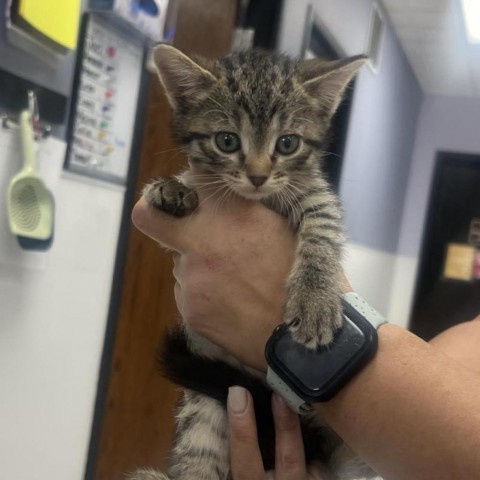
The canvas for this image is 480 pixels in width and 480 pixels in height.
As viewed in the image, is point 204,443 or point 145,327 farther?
point 145,327

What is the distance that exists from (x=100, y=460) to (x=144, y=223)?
88 centimetres

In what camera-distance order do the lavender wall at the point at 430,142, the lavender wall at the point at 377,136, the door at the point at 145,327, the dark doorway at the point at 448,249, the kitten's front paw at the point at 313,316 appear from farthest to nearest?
the lavender wall at the point at 377,136 < the lavender wall at the point at 430,142 < the dark doorway at the point at 448,249 < the door at the point at 145,327 < the kitten's front paw at the point at 313,316

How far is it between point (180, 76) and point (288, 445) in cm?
60

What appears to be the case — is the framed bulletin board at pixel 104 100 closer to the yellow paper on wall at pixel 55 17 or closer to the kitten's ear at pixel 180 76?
the yellow paper on wall at pixel 55 17

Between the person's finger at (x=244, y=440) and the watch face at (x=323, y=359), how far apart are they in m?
0.14

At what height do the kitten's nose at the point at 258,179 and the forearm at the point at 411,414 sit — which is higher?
the kitten's nose at the point at 258,179

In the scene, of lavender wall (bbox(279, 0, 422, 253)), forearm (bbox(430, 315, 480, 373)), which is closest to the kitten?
forearm (bbox(430, 315, 480, 373))

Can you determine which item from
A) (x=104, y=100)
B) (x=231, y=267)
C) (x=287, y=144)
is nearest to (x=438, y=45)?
(x=104, y=100)

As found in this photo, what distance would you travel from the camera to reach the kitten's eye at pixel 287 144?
100 centimetres

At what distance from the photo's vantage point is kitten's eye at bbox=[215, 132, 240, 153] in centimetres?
98

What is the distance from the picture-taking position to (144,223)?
921 mm

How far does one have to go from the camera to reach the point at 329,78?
1.03 m

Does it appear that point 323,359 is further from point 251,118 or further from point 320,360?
point 251,118

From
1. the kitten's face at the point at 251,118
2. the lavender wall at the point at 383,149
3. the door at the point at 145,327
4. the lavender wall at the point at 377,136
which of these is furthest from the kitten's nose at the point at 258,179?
the lavender wall at the point at 383,149
